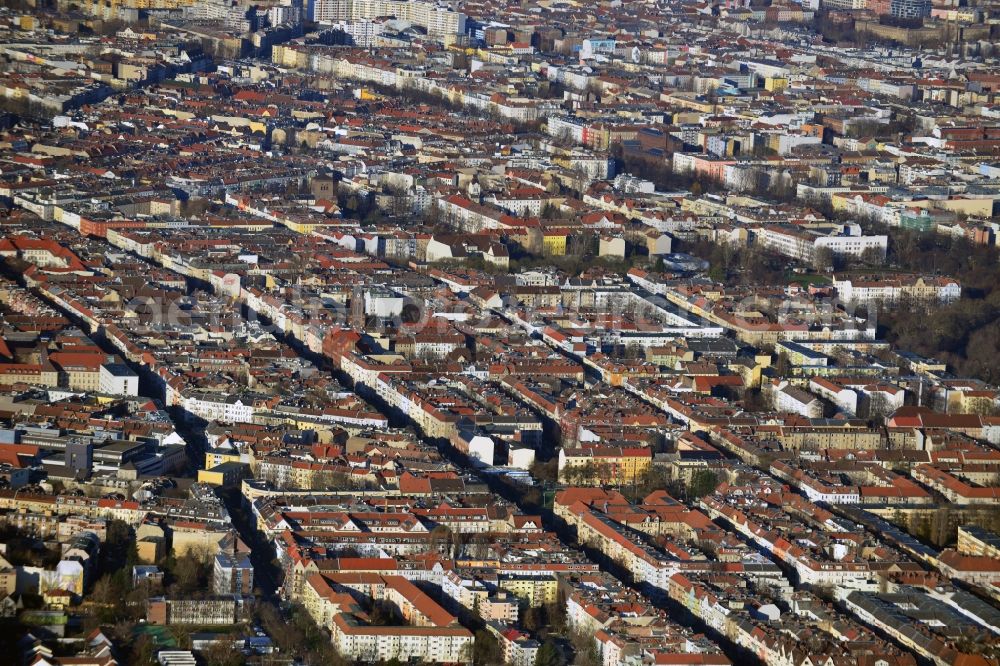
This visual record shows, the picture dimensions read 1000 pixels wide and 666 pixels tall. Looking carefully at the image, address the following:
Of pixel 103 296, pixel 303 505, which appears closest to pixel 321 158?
pixel 103 296

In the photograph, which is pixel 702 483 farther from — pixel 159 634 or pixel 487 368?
pixel 159 634

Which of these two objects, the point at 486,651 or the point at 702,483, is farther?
the point at 702,483

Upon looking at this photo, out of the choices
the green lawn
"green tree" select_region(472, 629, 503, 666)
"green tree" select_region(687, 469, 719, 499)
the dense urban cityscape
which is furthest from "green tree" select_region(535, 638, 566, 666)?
"green tree" select_region(687, 469, 719, 499)

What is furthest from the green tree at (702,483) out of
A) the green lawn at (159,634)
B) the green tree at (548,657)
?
the green lawn at (159,634)

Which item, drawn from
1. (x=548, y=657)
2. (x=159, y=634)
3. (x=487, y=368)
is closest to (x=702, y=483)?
(x=487, y=368)

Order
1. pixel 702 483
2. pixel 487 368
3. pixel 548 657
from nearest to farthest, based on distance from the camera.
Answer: pixel 548 657 < pixel 702 483 < pixel 487 368

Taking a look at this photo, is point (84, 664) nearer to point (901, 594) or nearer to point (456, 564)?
point (456, 564)

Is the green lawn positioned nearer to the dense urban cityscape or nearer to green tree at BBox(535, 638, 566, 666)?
the dense urban cityscape

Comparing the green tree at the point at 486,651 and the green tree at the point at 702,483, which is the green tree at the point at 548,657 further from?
the green tree at the point at 702,483
